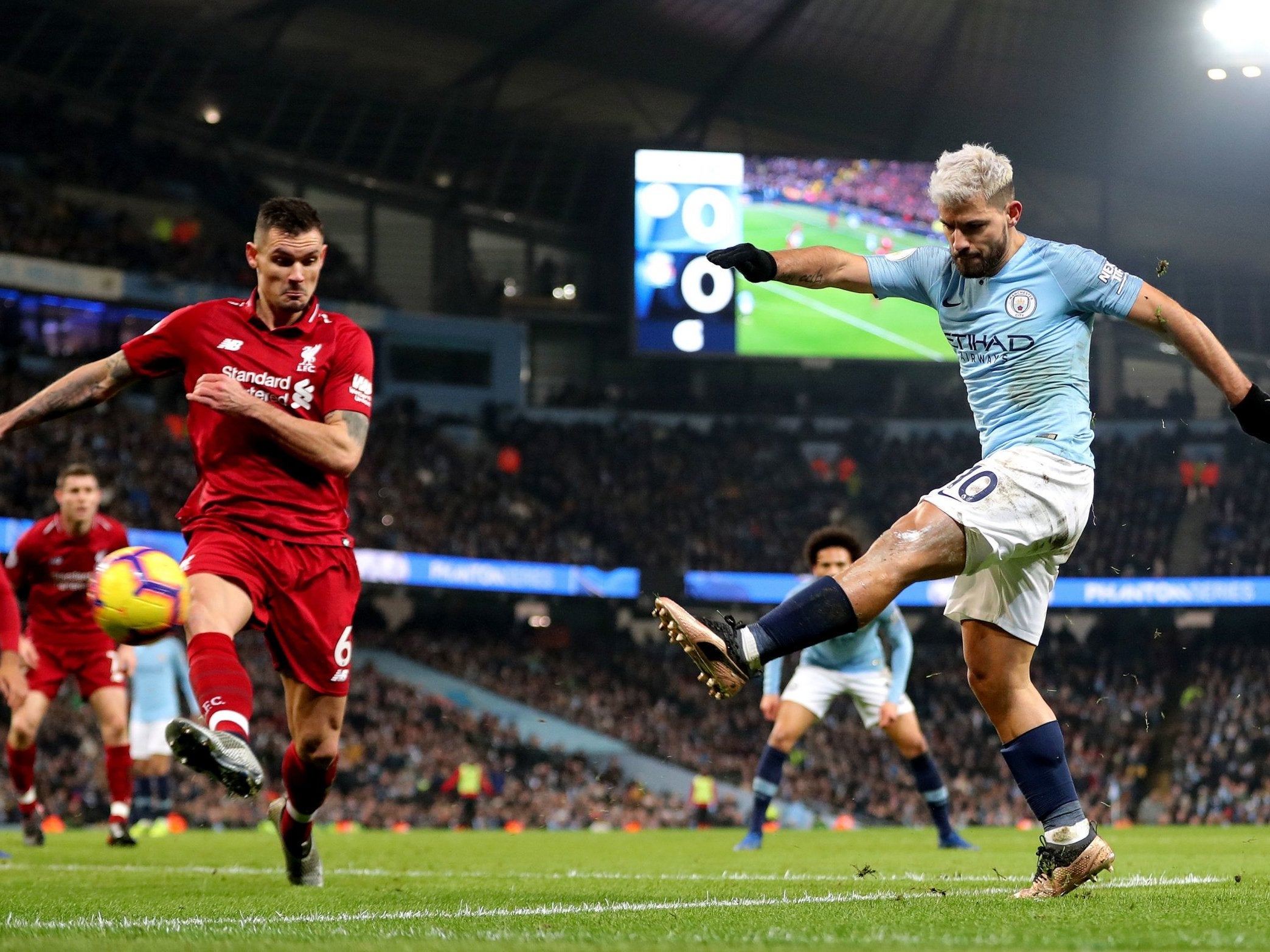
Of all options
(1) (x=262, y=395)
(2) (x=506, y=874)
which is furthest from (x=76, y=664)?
(1) (x=262, y=395)

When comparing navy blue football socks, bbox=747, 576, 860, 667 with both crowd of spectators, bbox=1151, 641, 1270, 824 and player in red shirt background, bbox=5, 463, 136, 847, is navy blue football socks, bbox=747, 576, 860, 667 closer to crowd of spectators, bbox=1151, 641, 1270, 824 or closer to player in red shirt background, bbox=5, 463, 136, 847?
player in red shirt background, bbox=5, 463, 136, 847

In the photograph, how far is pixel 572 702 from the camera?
3362 cm

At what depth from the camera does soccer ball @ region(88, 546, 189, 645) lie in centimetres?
532

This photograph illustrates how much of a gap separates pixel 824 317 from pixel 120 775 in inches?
964

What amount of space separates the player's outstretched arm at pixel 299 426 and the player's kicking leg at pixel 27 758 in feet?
19.6

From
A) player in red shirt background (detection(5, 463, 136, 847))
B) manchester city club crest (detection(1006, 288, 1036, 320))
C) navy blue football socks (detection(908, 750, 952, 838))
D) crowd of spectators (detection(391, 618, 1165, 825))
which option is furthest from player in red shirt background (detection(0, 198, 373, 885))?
crowd of spectators (detection(391, 618, 1165, 825))

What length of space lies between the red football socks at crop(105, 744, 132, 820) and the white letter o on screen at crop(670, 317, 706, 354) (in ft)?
69.6

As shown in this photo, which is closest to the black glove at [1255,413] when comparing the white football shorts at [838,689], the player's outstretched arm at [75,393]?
the player's outstretched arm at [75,393]

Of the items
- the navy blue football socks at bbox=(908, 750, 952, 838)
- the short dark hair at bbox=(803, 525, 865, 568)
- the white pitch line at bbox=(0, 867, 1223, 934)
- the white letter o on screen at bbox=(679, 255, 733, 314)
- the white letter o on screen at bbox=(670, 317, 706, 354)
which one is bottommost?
the navy blue football socks at bbox=(908, 750, 952, 838)

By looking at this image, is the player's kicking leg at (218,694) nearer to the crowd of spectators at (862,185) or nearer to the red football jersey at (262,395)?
the red football jersey at (262,395)

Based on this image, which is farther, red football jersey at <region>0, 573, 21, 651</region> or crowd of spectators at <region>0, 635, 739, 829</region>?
crowd of spectators at <region>0, 635, 739, 829</region>

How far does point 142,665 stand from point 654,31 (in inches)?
991

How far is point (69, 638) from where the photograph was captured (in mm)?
10914

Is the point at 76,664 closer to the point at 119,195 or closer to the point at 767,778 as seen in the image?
the point at 767,778
